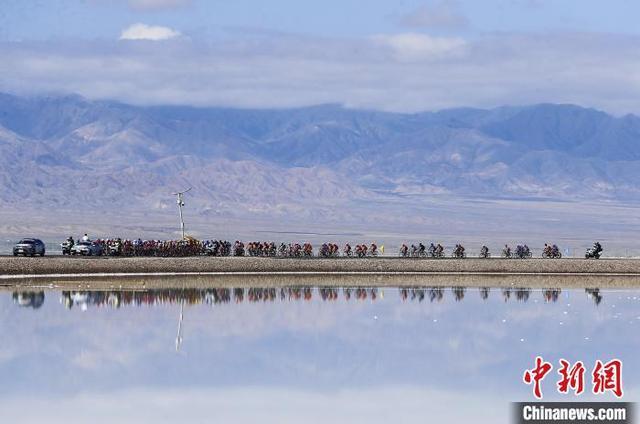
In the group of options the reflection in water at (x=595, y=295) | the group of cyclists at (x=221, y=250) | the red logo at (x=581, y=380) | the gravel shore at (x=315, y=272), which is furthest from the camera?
the group of cyclists at (x=221, y=250)

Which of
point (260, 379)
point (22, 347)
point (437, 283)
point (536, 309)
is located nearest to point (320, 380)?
point (260, 379)

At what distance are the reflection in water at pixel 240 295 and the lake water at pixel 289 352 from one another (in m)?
0.12

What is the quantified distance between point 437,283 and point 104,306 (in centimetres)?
2362

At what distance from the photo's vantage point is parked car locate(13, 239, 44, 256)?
88625 mm

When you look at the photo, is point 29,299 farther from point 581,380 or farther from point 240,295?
point 581,380

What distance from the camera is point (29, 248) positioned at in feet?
293

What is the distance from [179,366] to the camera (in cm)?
4188

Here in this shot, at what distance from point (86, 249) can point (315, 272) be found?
1366cm

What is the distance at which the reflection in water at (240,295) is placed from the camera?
205ft

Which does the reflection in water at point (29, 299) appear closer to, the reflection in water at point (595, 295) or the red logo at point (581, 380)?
the reflection in water at point (595, 295)

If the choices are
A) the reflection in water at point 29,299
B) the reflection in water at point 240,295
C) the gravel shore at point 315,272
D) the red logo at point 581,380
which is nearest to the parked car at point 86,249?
the gravel shore at point 315,272

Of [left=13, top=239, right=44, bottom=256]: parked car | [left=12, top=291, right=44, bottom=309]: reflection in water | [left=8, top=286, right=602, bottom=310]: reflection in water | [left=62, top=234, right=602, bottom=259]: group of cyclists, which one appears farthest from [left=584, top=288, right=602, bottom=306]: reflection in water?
[left=13, top=239, right=44, bottom=256]: parked car

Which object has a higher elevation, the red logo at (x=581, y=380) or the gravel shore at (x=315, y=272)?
the gravel shore at (x=315, y=272)

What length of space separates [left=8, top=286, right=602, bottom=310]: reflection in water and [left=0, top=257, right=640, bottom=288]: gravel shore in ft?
12.5
